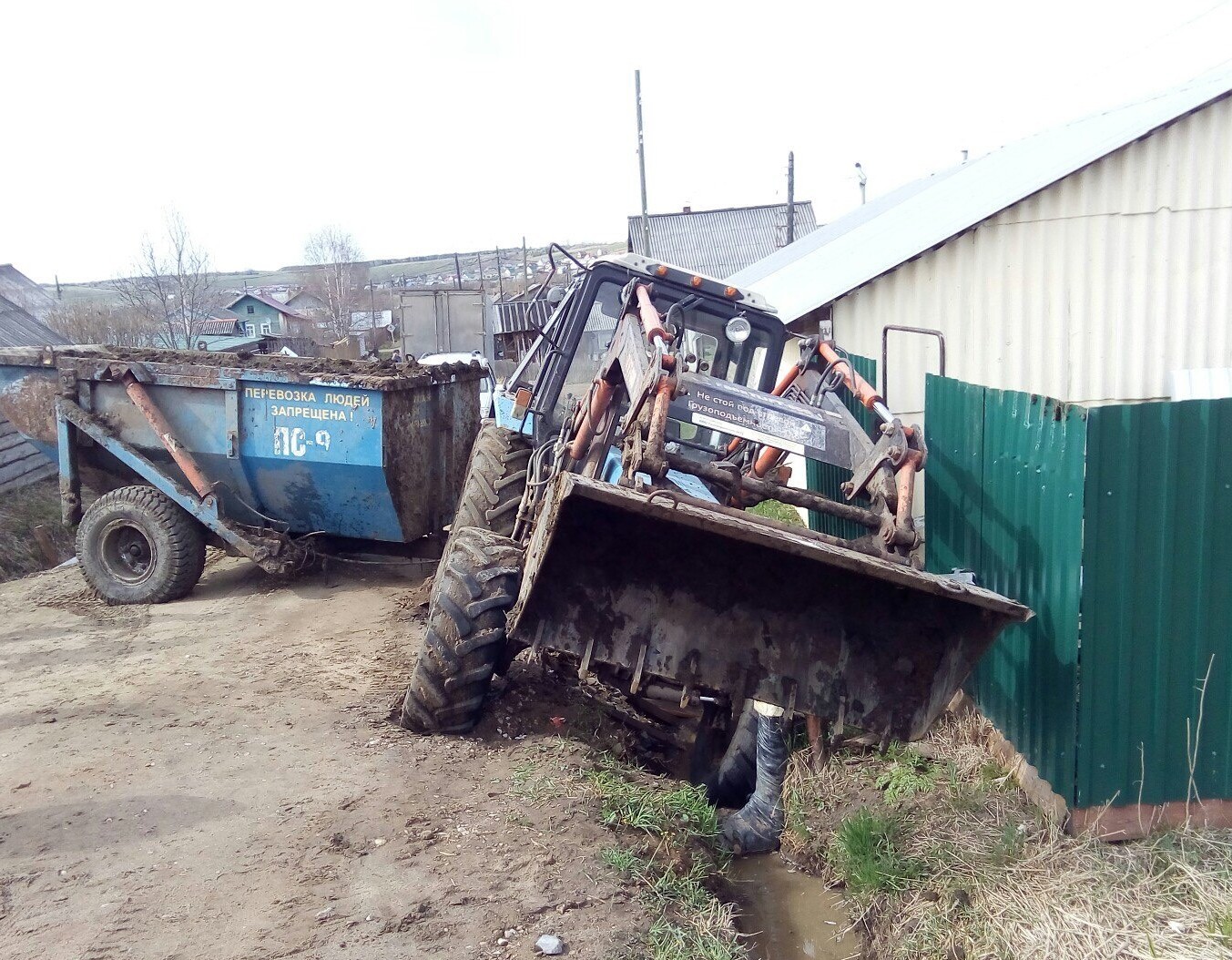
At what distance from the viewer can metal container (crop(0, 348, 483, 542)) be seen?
7375 millimetres

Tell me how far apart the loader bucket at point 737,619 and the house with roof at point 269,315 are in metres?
47.3

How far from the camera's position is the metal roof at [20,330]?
20.5 meters

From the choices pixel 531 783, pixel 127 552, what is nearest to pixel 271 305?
pixel 127 552

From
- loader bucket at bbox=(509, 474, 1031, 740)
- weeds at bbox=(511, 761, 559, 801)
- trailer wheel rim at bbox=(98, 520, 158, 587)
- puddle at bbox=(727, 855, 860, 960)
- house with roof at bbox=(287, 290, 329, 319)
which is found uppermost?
house with roof at bbox=(287, 290, 329, 319)

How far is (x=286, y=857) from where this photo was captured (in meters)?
3.72

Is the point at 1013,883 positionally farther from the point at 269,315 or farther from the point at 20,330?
the point at 269,315

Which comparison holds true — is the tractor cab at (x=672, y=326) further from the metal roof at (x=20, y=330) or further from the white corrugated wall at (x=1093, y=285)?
the metal roof at (x=20, y=330)

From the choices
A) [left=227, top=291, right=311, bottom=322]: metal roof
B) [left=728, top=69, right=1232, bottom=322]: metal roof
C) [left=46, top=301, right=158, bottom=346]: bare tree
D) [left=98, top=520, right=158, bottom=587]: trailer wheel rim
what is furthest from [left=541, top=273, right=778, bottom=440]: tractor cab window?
[left=227, top=291, right=311, bottom=322]: metal roof

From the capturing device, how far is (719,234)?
105 feet

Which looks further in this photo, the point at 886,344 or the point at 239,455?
the point at 239,455

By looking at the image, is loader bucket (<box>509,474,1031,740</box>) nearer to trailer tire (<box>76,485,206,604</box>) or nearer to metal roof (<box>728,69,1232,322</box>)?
metal roof (<box>728,69,1232,322</box>)

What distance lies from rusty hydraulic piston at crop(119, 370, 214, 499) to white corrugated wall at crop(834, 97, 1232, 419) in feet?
17.8

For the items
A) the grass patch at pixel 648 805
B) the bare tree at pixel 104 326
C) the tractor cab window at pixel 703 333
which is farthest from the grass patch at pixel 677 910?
the bare tree at pixel 104 326

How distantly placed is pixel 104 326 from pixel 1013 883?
2813 centimetres
